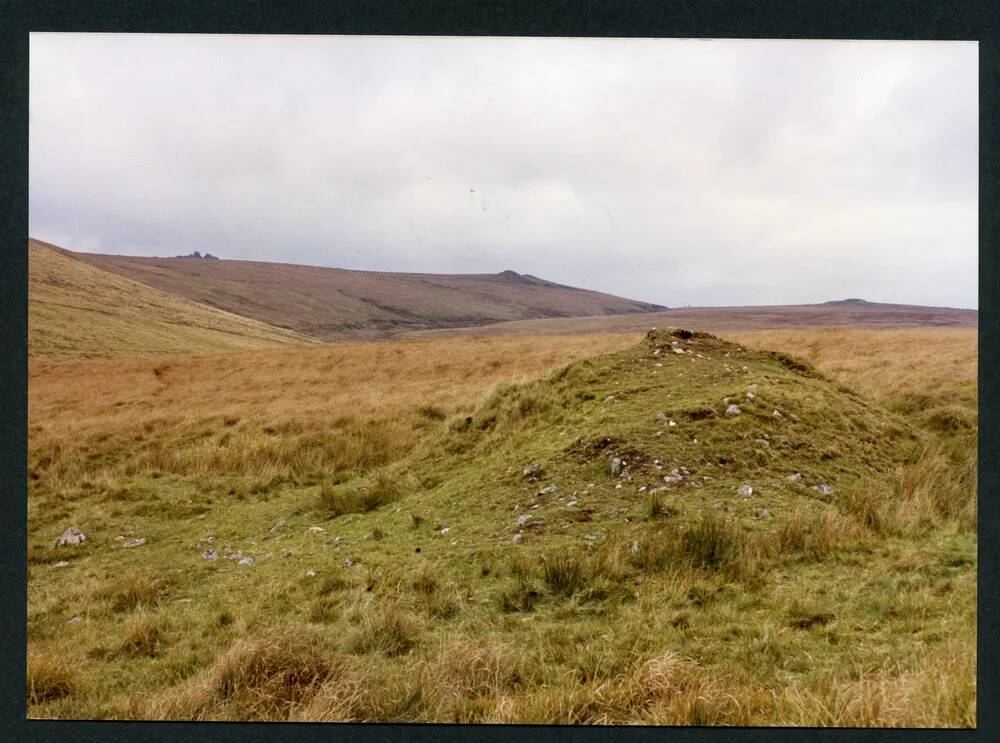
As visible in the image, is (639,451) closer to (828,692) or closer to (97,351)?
(828,692)

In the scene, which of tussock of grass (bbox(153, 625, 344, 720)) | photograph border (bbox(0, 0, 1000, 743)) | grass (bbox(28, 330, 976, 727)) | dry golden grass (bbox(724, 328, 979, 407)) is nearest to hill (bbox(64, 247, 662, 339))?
dry golden grass (bbox(724, 328, 979, 407))

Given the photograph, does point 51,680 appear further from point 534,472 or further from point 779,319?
point 779,319

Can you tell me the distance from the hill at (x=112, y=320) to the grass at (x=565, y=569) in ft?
104

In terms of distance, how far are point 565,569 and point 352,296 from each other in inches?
4230

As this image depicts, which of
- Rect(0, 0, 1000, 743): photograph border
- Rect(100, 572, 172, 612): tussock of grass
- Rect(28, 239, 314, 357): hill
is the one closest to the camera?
Rect(0, 0, 1000, 743): photograph border

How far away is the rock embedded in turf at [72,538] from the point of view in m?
7.46

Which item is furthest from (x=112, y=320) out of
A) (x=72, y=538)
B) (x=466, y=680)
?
(x=466, y=680)

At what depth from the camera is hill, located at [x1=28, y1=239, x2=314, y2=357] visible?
3884 cm

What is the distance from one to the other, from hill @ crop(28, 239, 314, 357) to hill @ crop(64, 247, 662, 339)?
15536 mm

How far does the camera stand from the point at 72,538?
7570 mm

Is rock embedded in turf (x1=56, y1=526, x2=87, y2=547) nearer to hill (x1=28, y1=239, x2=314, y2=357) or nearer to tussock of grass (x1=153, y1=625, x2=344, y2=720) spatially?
tussock of grass (x1=153, y1=625, x2=344, y2=720)

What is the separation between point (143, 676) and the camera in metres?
4.33
